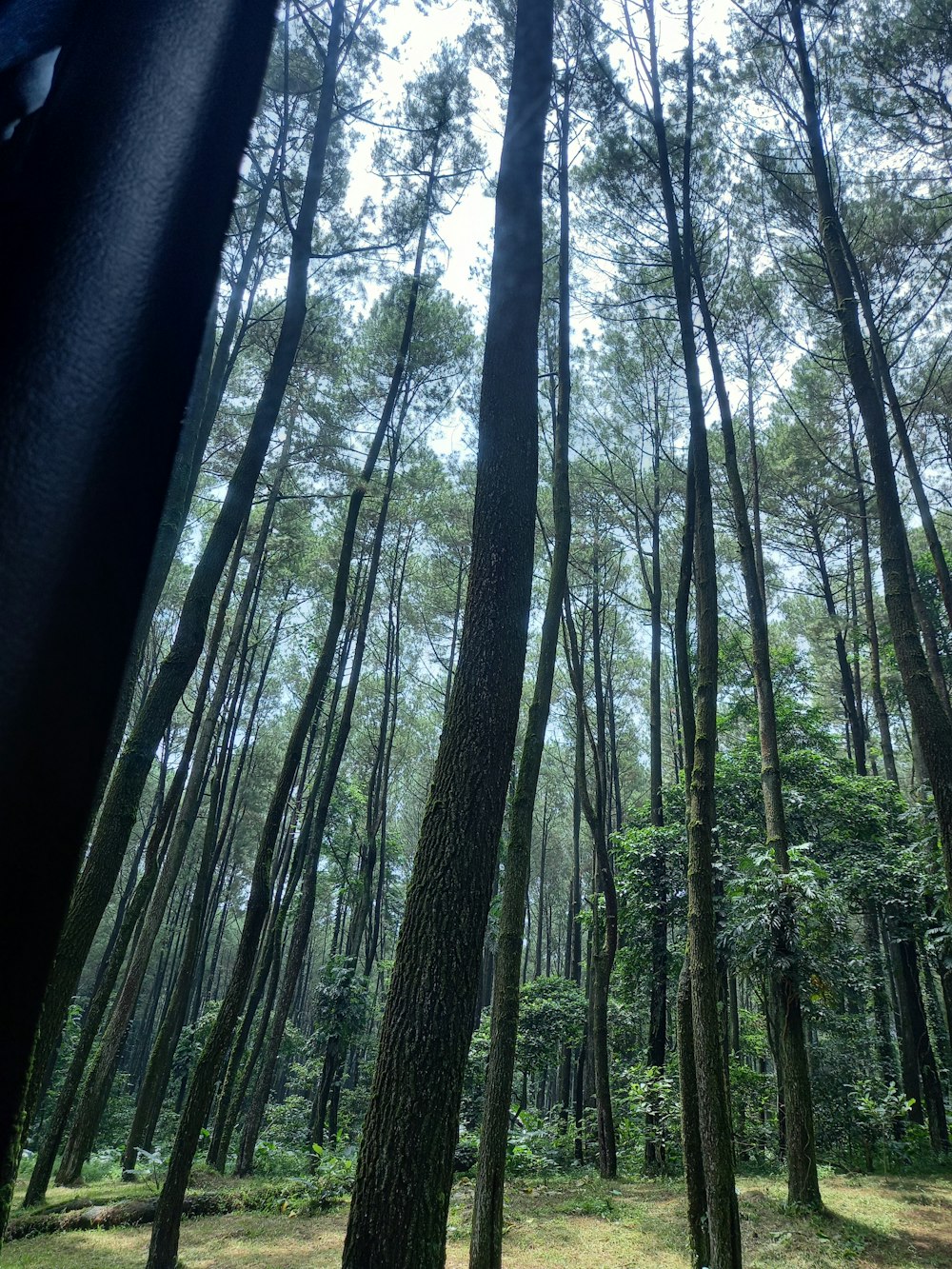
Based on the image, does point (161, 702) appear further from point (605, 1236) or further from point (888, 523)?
point (605, 1236)

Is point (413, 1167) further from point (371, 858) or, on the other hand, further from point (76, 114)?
point (371, 858)

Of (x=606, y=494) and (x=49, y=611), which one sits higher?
(x=606, y=494)

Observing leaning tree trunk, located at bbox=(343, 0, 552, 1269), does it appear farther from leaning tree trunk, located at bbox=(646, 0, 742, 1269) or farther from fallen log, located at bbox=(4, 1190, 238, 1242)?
fallen log, located at bbox=(4, 1190, 238, 1242)

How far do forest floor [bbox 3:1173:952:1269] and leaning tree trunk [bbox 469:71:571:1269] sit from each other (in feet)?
5.96

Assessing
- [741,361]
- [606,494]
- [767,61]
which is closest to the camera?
[767,61]

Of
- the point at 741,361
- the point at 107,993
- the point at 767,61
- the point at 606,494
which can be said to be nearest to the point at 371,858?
the point at 107,993

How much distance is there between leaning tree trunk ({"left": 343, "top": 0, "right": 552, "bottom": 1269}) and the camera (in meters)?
2.45

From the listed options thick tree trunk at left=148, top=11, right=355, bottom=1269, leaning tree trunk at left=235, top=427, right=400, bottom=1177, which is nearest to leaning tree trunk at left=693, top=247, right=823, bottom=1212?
thick tree trunk at left=148, top=11, right=355, bottom=1269

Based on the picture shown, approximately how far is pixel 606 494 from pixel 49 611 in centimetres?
1281

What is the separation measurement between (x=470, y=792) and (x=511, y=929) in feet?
7.55

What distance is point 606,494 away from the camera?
12.7 m

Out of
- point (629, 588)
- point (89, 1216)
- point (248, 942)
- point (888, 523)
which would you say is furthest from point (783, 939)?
point (629, 588)

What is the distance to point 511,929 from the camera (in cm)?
483

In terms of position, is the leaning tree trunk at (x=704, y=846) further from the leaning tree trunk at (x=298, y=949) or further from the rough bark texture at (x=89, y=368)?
the leaning tree trunk at (x=298, y=949)
